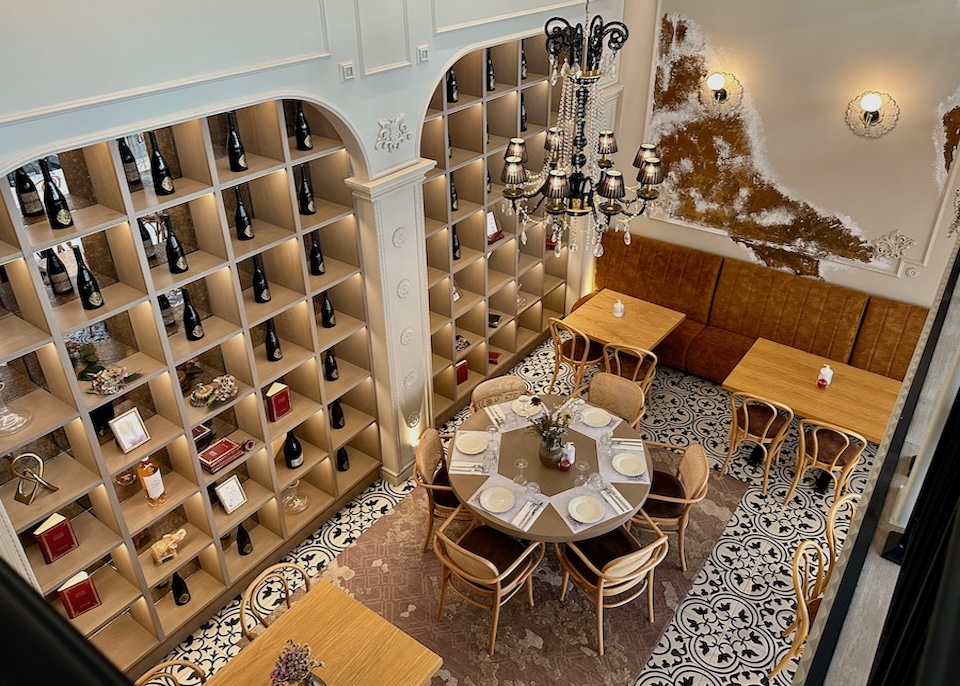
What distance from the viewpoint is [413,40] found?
4656 mm

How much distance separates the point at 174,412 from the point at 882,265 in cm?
552

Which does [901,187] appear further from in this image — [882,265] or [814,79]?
[814,79]

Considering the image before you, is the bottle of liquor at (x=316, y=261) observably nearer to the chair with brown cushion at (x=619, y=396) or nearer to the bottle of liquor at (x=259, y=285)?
the bottle of liquor at (x=259, y=285)

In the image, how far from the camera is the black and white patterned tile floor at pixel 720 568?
469 centimetres

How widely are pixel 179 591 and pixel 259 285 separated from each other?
2052 mm

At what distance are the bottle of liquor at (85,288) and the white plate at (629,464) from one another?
321 cm

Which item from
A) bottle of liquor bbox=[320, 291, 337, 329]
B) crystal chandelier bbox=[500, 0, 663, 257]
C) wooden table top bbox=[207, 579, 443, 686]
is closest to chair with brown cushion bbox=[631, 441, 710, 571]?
crystal chandelier bbox=[500, 0, 663, 257]

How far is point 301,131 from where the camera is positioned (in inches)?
184

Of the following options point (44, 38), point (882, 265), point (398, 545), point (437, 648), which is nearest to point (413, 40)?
point (44, 38)

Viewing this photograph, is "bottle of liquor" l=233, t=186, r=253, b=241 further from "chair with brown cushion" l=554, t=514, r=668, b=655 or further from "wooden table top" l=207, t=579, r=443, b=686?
"chair with brown cushion" l=554, t=514, r=668, b=655

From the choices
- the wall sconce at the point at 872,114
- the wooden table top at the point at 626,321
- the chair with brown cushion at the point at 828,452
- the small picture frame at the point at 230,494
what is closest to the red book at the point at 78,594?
the small picture frame at the point at 230,494

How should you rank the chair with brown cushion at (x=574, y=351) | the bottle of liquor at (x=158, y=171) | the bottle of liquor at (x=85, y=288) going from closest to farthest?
the bottle of liquor at (x=85, y=288)
the bottle of liquor at (x=158, y=171)
the chair with brown cushion at (x=574, y=351)

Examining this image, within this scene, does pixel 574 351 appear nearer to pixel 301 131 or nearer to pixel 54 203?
pixel 301 131

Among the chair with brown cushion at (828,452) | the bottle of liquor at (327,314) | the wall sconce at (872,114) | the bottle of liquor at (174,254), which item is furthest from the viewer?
Answer: the wall sconce at (872,114)
